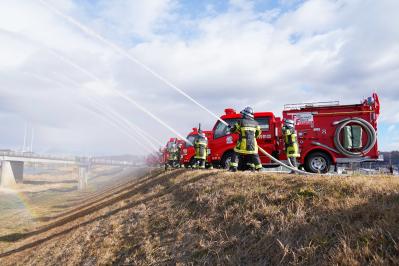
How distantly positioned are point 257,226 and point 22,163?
83464 mm

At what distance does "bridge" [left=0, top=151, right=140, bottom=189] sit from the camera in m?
71.3

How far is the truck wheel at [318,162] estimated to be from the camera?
13.0 metres

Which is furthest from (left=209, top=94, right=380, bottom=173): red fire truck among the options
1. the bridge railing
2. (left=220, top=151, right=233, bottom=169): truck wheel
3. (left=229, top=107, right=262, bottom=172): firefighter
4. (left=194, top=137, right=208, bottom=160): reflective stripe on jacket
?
→ the bridge railing

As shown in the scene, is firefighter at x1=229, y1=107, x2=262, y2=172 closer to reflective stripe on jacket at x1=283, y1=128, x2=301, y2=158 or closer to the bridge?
reflective stripe on jacket at x1=283, y1=128, x2=301, y2=158

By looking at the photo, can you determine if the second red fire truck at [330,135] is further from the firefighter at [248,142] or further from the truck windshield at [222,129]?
the firefighter at [248,142]

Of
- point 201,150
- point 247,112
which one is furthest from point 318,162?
point 201,150

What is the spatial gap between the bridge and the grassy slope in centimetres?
7060

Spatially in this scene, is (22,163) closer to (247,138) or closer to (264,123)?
(264,123)

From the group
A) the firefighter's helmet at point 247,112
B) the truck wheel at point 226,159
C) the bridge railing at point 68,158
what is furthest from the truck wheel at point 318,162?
the bridge railing at point 68,158

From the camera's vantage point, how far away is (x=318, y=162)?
516 inches

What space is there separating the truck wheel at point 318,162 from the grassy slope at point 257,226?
5.26m

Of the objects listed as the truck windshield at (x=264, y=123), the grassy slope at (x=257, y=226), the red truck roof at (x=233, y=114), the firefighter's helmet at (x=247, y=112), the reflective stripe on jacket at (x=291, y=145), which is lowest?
the grassy slope at (x=257, y=226)

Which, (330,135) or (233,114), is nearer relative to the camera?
(330,135)

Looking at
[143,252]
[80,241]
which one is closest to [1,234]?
[80,241]
